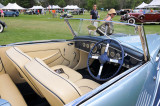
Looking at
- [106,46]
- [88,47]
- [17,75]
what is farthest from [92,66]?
[17,75]

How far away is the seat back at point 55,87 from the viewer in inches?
43.4

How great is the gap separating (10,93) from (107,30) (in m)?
1.62

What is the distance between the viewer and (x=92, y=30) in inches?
107

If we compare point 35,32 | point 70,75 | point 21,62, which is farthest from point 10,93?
point 35,32

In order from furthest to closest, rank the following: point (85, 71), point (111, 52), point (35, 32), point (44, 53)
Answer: point (35, 32) → point (85, 71) → point (44, 53) → point (111, 52)

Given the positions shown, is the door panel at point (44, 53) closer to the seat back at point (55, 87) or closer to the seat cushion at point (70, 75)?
the seat cushion at point (70, 75)

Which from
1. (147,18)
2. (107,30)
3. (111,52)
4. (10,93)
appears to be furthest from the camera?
(147,18)

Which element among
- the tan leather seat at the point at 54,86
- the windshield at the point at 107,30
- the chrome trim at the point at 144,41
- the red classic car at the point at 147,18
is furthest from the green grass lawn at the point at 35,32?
the red classic car at the point at 147,18

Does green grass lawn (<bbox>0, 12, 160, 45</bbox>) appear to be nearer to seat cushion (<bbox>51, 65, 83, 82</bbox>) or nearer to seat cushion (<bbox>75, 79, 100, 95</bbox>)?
seat cushion (<bbox>51, 65, 83, 82</bbox>)

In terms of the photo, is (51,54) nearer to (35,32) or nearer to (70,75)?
(70,75)

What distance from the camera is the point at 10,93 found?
1.89 m

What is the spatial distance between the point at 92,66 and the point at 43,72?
159 centimetres

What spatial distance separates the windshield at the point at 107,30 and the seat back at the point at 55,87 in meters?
1.16

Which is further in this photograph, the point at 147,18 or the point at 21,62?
the point at 147,18
